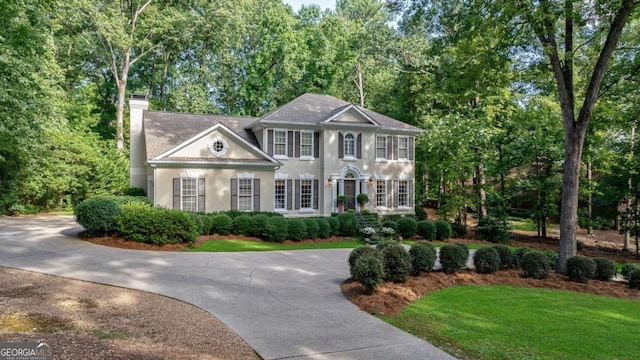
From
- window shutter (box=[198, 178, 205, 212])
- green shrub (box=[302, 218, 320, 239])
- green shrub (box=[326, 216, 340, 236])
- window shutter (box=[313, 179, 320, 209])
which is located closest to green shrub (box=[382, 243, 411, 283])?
green shrub (box=[302, 218, 320, 239])

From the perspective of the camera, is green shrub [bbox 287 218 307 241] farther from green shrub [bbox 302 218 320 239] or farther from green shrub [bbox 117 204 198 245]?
green shrub [bbox 117 204 198 245]

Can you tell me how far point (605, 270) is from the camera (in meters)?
11.4

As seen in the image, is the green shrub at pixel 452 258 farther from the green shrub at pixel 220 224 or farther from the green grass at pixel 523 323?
the green shrub at pixel 220 224

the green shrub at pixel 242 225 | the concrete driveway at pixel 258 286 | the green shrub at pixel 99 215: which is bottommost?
the concrete driveway at pixel 258 286

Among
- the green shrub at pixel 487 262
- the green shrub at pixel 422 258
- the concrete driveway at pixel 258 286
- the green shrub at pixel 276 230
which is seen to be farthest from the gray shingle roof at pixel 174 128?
the green shrub at pixel 487 262

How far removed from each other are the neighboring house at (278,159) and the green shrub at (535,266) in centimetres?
1339

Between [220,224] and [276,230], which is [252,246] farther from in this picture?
[220,224]

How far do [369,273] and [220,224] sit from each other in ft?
32.7

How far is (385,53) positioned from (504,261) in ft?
83.6

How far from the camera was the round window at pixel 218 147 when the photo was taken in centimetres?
2017

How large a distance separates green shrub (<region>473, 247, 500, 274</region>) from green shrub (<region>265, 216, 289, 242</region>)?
843cm

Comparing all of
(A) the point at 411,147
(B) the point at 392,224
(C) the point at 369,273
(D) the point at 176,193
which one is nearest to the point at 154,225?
(D) the point at 176,193

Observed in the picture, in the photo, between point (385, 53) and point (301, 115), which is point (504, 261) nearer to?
point (301, 115)

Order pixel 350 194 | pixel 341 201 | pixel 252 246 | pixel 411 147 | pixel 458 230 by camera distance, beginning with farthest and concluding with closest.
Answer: pixel 411 147 → pixel 350 194 → pixel 341 201 → pixel 458 230 → pixel 252 246
